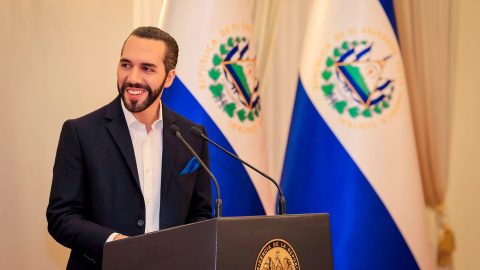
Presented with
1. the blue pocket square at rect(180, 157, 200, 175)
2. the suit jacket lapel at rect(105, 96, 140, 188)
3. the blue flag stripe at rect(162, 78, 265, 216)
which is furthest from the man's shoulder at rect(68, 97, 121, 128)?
the blue flag stripe at rect(162, 78, 265, 216)

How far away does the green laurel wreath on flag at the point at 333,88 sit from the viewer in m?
3.27

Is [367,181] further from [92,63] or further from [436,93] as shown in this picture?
[92,63]

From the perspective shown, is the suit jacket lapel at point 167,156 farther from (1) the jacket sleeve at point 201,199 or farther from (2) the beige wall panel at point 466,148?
(2) the beige wall panel at point 466,148

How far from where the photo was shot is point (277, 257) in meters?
1.39

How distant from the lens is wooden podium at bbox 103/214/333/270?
4.26 ft

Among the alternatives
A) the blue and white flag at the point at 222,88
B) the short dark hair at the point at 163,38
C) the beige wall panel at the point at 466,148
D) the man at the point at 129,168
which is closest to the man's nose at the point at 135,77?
the man at the point at 129,168

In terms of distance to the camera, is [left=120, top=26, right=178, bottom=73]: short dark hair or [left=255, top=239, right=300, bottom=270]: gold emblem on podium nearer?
[left=255, top=239, right=300, bottom=270]: gold emblem on podium

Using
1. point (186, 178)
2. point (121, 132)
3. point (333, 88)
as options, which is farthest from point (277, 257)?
point (333, 88)

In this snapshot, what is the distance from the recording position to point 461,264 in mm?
3990

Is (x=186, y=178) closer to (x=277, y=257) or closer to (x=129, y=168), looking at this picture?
(x=129, y=168)

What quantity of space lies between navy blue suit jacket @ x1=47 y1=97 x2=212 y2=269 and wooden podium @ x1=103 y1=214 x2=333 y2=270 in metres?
0.35

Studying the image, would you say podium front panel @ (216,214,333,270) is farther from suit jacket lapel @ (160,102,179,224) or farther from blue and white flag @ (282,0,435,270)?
blue and white flag @ (282,0,435,270)

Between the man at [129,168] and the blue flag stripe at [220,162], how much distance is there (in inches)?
38.3

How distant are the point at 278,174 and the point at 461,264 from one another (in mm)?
1455
